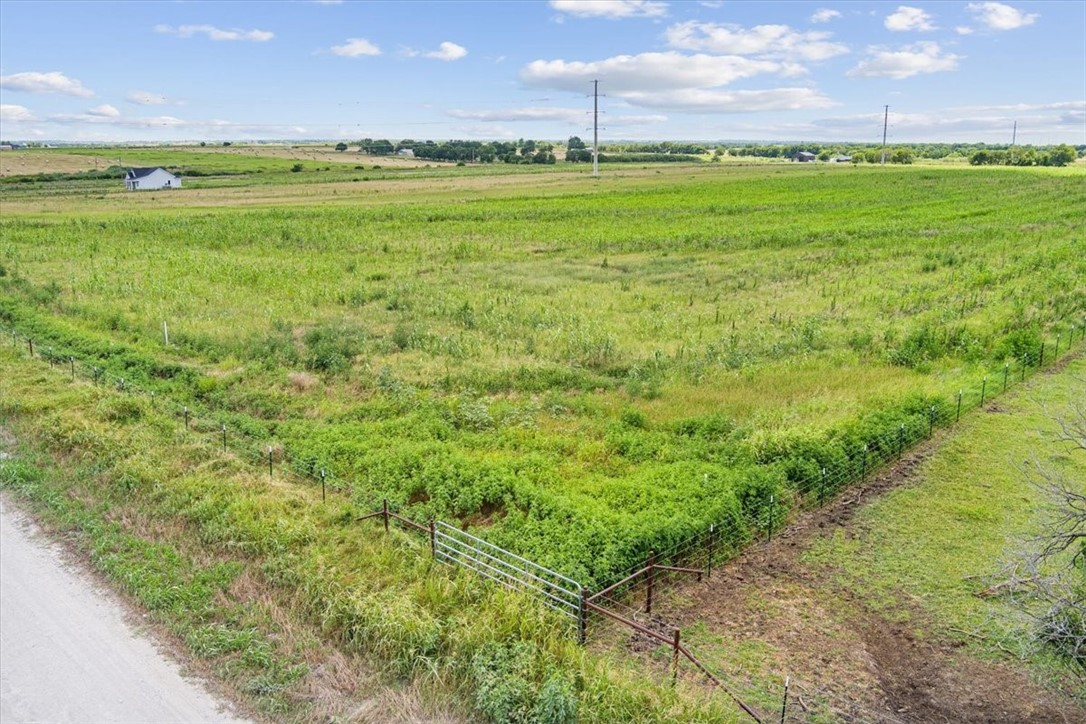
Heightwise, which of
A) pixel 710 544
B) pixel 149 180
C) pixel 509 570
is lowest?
pixel 710 544

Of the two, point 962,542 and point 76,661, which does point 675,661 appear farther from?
point 76,661

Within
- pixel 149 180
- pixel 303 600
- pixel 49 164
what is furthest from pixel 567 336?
pixel 49 164

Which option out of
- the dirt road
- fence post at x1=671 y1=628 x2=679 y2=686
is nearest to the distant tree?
fence post at x1=671 y1=628 x2=679 y2=686

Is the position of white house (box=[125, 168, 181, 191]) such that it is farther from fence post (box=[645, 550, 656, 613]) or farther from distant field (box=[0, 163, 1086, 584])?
fence post (box=[645, 550, 656, 613])

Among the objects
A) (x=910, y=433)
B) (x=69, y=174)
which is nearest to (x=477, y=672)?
(x=910, y=433)

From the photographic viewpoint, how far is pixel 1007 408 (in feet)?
59.0

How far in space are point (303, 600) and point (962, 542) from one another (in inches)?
406

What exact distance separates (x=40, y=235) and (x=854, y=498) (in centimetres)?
4905

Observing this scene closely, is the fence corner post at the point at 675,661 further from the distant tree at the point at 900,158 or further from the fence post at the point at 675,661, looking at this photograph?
the distant tree at the point at 900,158

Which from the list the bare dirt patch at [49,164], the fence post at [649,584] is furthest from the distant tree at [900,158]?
the fence post at [649,584]

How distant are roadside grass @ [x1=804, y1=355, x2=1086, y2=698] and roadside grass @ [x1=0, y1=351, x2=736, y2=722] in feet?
13.2

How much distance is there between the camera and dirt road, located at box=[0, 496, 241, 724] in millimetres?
8719

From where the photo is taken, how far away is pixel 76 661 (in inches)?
376

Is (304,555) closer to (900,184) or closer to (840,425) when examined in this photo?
(840,425)
